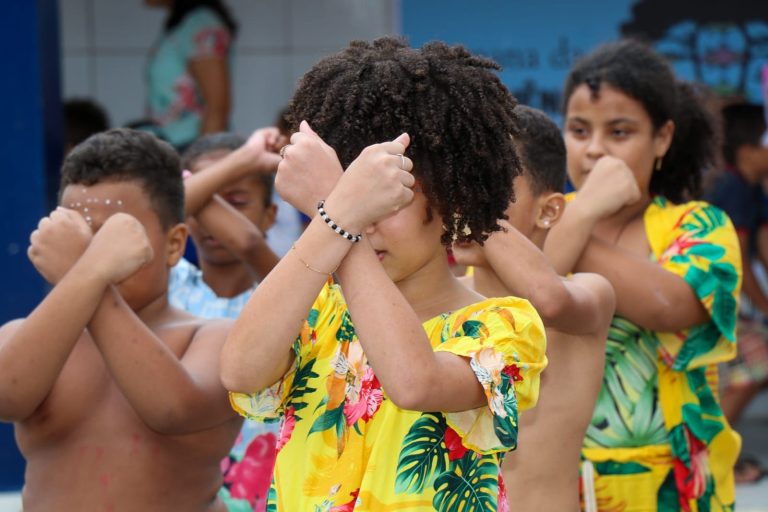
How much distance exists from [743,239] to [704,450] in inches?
137

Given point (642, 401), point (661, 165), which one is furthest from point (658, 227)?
point (642, 401)

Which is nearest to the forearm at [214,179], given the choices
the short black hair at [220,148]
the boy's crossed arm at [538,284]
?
the short black hair at [220,148]

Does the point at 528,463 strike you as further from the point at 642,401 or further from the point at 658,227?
the point at 658,227

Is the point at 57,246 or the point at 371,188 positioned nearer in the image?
the point at 371,188

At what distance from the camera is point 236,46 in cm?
743

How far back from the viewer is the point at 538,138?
9.84 ft

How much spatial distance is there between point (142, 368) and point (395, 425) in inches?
26.9

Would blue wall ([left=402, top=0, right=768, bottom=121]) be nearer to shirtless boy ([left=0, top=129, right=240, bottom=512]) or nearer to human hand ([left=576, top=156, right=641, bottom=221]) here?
human hand ([left=576, top=156, right=641, bottom=221])

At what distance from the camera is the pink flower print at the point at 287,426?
7.18 ft

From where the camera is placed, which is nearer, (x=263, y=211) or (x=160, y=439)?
(x=160, y=439)

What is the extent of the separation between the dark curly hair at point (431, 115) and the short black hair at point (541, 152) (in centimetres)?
76

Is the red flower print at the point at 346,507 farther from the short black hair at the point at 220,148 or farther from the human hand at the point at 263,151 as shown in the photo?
the short black hair at the point at 220,148

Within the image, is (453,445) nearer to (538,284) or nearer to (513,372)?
(513,372)

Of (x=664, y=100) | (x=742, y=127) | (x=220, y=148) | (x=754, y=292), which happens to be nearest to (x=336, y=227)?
(x=664, y=100)
